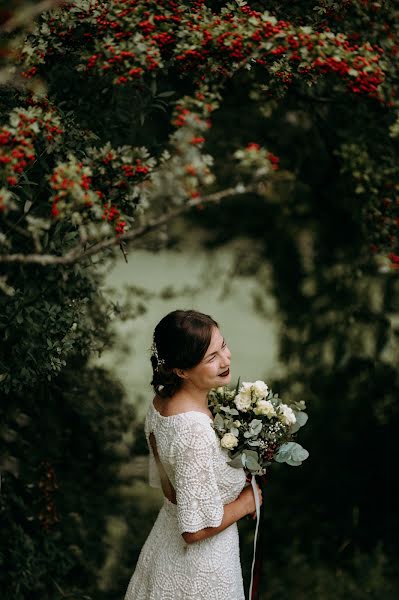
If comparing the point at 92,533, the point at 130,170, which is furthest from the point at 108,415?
the point at 130,170

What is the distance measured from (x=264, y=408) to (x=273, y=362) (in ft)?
8.39

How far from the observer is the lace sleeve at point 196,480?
8.05 ft

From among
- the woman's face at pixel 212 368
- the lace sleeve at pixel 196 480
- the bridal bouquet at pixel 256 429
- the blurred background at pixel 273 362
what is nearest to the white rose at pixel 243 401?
the bridal bouquet at pixel 256 429

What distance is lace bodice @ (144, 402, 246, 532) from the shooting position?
246 cm

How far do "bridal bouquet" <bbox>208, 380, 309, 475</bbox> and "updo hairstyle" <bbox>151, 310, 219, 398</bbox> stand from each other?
0.22 meters

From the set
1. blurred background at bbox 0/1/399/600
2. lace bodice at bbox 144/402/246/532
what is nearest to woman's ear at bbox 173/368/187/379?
lace bodice at bbox 144/402/246/532

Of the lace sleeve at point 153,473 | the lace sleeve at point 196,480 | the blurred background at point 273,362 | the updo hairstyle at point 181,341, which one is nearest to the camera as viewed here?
the lace sleeve at point 196,480

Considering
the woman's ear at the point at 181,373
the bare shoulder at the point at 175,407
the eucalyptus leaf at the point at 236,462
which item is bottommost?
the eucalyptus leaf at the point at 236,462

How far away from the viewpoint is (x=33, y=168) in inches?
116

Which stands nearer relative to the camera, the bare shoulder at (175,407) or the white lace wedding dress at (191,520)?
the white lace wedding dress at (191,520)

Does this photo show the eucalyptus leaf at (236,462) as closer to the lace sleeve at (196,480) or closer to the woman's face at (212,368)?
the lace sleeve at (196,480)

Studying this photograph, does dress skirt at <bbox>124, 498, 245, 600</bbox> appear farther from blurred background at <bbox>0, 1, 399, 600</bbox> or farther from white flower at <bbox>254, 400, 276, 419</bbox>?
blurred background at <bbox>0, 1, 399, 600</bbox>

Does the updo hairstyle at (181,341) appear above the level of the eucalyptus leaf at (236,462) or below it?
above

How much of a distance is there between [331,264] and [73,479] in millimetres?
2215
